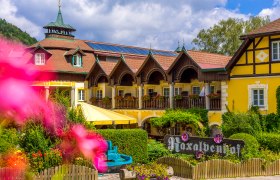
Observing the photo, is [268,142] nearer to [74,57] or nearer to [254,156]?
[254,156]

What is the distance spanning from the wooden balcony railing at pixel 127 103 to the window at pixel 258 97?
409 inches

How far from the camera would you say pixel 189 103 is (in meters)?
29.0

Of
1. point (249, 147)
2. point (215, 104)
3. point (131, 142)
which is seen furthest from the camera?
point (215, 104)

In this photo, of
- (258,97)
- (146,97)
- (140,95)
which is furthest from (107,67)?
(258,97)

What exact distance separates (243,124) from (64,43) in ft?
81.2

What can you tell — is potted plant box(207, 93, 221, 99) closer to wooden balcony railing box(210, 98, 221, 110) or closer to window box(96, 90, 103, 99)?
wooden balcony railing box(210, 98, 221, 110)

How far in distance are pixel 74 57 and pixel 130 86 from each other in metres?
7.20

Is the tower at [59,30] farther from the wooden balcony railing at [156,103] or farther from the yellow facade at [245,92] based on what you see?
the yellow facade at [245,92]

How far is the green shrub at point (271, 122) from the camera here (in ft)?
77.6

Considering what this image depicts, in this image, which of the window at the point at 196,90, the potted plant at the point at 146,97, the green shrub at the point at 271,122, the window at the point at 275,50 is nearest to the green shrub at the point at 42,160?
the green shrub at the point at 271,122

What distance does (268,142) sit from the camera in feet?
68.5

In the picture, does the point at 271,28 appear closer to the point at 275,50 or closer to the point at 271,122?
the point at 275,50

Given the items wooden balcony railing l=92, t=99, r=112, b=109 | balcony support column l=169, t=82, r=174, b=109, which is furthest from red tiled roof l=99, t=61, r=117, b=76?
balcony support column l=169, t=82, r=174, b=109

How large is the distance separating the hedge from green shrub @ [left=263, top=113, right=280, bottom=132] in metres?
7.94
